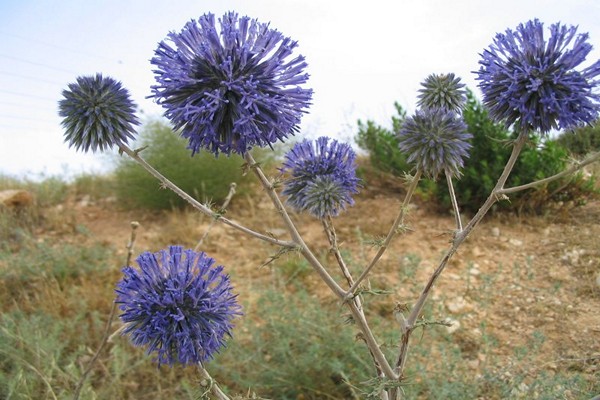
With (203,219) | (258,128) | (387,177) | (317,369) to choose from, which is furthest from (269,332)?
(387,177)

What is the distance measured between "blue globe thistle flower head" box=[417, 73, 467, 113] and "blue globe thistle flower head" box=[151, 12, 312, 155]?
895 millimetres

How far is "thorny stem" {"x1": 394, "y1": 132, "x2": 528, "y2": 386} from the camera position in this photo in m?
1.85

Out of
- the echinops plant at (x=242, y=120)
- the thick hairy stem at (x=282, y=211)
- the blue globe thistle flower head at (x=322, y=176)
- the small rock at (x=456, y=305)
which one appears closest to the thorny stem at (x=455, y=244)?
the echinops plant at (x=242, y=120)

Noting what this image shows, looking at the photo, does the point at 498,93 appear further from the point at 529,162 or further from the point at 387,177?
the point at 387,177

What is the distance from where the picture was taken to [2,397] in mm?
4188

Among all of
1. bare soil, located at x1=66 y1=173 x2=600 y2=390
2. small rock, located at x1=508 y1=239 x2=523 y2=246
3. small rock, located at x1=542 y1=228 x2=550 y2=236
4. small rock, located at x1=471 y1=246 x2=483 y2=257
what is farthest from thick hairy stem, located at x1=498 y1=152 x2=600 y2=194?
small rock, located at x1=542 y1=228 x2=550 y2=236

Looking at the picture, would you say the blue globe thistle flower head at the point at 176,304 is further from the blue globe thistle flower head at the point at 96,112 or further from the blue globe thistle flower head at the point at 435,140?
the blue globe thistle flower head at the point at 435,140

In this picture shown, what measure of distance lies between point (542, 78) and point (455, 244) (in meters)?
0.64

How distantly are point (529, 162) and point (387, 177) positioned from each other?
2.13 meters

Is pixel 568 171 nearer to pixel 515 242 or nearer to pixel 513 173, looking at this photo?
pixel 515 242

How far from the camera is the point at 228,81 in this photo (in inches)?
68.2

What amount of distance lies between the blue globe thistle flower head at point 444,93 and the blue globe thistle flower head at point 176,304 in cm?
124

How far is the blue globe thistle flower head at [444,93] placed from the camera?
8.13 ft

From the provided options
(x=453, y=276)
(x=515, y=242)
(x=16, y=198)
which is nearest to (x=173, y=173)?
(x=16, y=198)
